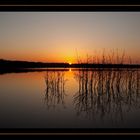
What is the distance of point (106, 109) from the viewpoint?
11.3 ft

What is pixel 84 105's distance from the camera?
3.72 m

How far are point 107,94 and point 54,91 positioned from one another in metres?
0.92

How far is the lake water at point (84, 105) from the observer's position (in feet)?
9.95

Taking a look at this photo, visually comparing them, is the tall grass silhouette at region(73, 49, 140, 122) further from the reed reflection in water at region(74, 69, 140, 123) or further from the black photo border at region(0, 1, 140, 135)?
the black photo border at region(0, 1, 140, 135)

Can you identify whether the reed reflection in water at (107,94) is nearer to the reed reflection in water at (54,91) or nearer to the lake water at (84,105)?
the lake water at (84,105)

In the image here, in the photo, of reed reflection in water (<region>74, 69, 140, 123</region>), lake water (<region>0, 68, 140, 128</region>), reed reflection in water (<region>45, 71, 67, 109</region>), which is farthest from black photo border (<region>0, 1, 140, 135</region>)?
reed reflection in water (<region>45, 71, 67, 109</region>)

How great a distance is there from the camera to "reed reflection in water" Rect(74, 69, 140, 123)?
3.52m

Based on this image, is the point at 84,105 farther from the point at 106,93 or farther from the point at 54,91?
the point at 54,91

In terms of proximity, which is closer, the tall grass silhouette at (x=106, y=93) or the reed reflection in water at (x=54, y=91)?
the tall grass silhouette at (x=106, y=93)
